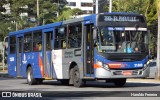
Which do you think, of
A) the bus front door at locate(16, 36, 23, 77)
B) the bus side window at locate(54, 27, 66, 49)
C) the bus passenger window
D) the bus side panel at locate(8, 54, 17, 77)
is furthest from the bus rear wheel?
the bus passenger window

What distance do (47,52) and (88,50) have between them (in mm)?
4412

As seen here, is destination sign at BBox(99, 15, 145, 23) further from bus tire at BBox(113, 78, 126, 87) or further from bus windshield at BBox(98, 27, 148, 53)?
bus tire at BBox(113, 78, 126, 87)

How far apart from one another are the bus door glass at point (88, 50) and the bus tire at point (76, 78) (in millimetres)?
527

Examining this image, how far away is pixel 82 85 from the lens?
70.4 feet

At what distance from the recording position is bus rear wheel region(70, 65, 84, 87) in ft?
69.2

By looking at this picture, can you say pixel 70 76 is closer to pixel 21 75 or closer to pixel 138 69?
pixel 138 69

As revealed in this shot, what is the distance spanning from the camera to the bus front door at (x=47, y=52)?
24234mm

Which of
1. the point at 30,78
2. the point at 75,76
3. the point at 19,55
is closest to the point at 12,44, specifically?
the point at 19,55

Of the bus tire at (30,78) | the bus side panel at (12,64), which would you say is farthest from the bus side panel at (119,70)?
the bus side panel at (12,64)

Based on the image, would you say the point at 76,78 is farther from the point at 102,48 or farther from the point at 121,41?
the point at 121,41

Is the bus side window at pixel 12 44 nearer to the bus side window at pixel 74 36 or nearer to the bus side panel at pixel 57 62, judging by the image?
the bus side panel at pixel 57 62

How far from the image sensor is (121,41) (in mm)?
19984

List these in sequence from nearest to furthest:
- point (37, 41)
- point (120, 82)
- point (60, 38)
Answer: point (120, 82), point (60, 38), point (37, 41)

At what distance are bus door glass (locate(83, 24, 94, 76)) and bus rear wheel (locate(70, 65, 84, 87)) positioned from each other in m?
0.53
